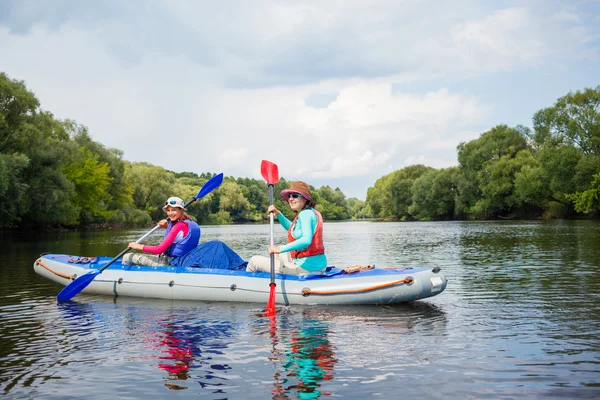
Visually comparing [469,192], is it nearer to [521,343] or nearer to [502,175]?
[502,175]

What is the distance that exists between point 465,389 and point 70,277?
862 centimetres

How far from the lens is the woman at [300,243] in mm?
8844

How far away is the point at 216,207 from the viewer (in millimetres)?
104188

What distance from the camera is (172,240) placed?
10484 millimetres

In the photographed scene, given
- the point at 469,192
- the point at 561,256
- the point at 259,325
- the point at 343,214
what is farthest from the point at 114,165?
the point at 343,214

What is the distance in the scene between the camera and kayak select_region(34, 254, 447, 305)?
29.6ft

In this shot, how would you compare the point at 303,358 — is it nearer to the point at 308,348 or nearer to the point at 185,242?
the point at 308,348

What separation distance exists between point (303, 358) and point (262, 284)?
3327 millimetres

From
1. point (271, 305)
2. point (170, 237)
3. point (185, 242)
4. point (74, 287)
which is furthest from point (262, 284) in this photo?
point (74, 287)

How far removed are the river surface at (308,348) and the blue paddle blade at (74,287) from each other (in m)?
0.22

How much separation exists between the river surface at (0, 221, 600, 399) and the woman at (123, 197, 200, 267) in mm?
830

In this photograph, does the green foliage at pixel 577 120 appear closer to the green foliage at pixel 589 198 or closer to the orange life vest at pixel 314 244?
the green foliage at pixel 589 198

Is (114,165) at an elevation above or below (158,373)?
above

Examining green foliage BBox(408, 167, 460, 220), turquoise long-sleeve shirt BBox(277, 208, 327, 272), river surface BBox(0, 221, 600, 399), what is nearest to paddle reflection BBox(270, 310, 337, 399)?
river surface BBox(0, 221, 600, 399)
